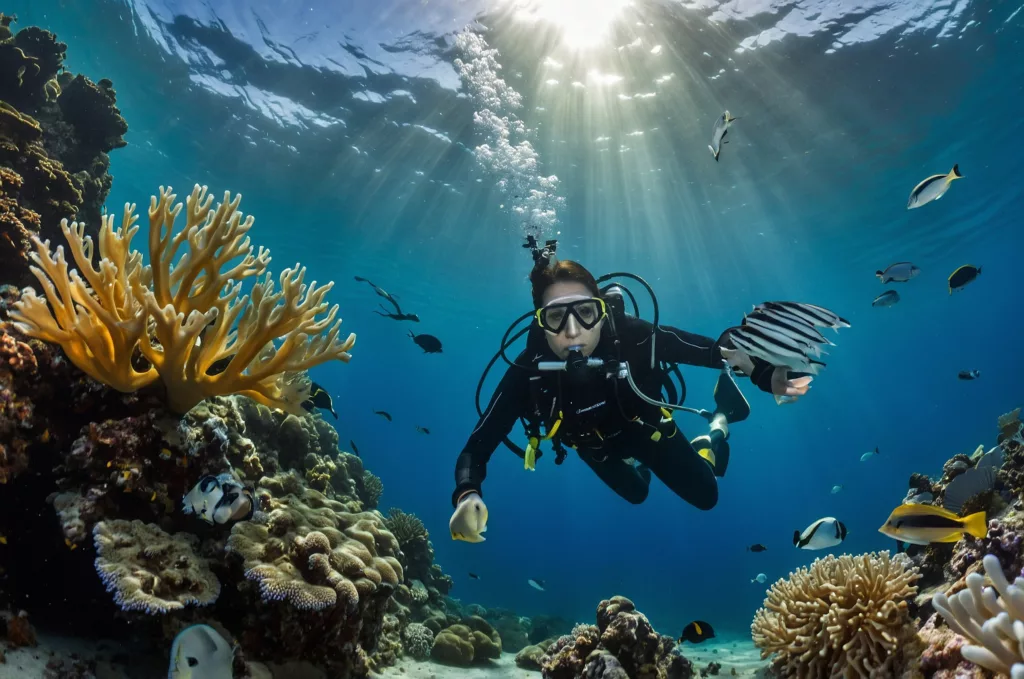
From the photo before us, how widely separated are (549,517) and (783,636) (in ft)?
434

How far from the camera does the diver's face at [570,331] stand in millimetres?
5355

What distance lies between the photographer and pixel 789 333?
2.69m

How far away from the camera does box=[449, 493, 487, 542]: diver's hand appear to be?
3145 mm

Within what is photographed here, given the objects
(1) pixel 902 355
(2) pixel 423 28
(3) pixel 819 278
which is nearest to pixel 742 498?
(1) pixel 902 355

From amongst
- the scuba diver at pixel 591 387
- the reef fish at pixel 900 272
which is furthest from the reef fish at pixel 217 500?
the reef fish at pixel 900 272

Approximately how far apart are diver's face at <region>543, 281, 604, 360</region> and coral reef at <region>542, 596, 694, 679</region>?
2.76 m

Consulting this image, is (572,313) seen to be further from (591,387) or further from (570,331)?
(591,387)

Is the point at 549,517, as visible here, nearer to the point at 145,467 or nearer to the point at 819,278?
the point at 819,278

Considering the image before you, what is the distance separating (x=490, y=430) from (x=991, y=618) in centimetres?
399

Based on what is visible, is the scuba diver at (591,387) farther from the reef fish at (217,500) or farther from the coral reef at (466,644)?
the coral reef at (466,644)

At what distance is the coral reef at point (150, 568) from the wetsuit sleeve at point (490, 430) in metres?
1.87

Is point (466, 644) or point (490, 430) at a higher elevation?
point (490, 430)

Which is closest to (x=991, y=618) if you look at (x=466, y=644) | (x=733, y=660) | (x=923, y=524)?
(x=923, y=524)

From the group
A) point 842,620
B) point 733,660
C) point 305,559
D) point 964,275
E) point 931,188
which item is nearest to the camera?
point 842,620
